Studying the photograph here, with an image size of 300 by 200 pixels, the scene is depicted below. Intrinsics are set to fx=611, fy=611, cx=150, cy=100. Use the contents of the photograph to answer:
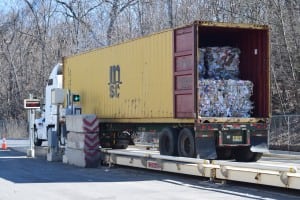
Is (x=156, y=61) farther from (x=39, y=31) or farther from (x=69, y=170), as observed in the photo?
(x=39, y=31)

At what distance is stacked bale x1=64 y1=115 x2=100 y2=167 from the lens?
19.8m

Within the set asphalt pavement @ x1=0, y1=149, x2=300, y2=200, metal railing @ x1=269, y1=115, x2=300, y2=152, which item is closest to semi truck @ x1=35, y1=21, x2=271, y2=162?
asphalt pavement @ x1=0, y1=149, x2=300, y2=200

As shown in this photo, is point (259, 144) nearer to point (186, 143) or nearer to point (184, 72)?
point (186, 143)

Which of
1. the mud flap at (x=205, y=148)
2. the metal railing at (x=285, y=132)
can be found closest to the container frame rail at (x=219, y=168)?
the mud flap at (x=205, y=148)

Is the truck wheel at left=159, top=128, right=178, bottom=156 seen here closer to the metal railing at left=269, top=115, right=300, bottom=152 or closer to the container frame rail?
the container frame rail

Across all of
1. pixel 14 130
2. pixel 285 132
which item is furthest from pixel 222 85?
pixel 14 130

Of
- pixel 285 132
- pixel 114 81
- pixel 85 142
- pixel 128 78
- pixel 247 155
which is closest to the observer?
pixel 247 155

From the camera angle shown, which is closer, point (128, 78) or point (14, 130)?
point (128, 78)

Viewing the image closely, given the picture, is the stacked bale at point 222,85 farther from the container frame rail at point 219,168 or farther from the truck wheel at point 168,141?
the container frame rail at point 219,168

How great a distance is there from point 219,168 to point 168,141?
4.27 m

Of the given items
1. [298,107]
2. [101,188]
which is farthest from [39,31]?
[101,188]

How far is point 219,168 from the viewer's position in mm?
14562

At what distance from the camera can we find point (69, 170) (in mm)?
19031

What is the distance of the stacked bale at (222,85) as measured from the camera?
57.0 feet
